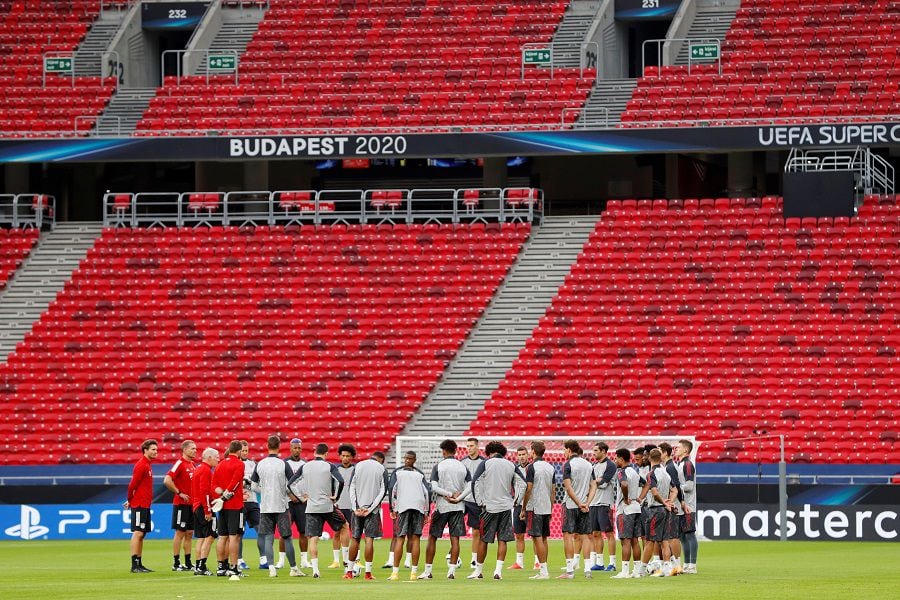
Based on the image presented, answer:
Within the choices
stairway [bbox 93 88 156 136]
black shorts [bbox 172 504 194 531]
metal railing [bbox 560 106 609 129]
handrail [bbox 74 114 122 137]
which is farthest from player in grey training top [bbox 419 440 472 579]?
handrail [bbox 74 114 122 137]

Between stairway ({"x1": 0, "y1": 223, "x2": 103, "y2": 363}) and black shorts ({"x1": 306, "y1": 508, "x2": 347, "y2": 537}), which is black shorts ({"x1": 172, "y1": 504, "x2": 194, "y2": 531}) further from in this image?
stairway ({"x1": 0, "y1": 223, "x2": 103, "y2": 363})

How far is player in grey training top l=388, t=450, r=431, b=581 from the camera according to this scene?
23.3 m

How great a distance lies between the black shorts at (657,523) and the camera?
76.2ft

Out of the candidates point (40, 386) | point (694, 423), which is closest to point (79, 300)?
point (40, 386)

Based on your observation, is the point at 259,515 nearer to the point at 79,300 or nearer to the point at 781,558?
the point at 781,558

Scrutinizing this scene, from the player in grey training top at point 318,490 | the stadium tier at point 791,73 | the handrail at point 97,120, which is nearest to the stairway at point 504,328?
the stadium tier at point 791,73

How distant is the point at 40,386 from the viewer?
4159cm

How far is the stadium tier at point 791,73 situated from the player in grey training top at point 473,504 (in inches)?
847

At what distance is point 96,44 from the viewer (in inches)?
2036

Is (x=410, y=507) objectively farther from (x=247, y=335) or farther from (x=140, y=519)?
(x=247, y=335)

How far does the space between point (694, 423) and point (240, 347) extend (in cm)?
1120

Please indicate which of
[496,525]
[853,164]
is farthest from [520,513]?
[853,164]

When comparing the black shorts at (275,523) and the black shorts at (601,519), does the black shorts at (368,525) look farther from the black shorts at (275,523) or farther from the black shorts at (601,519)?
the black shorts at (601,519)

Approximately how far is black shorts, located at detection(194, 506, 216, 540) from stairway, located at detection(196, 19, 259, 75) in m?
28.2
